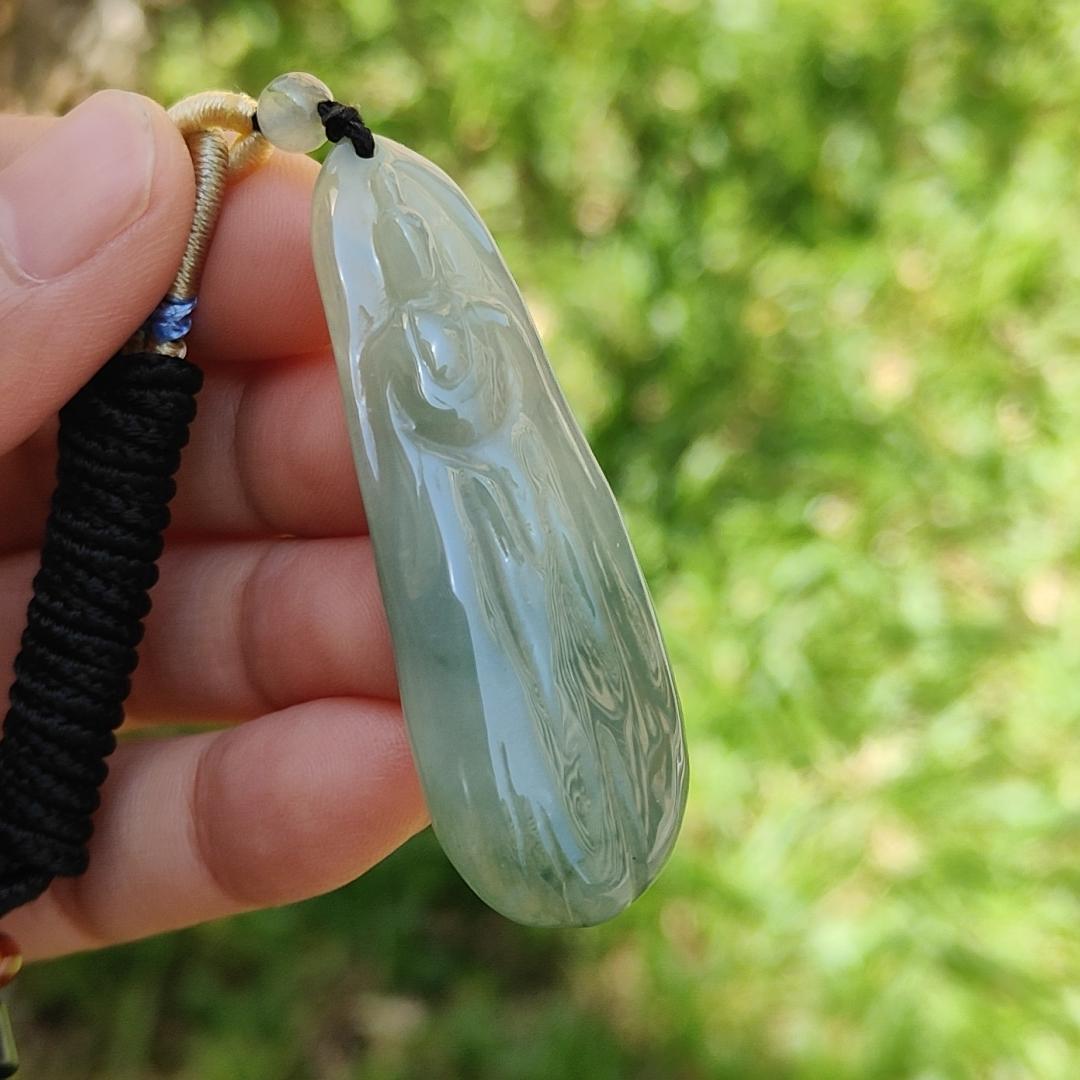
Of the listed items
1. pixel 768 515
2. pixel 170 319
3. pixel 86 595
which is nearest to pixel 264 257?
pixel 170 319

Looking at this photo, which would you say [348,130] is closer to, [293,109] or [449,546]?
[293,109]

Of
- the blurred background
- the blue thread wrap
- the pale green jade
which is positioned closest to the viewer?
the pale green jade

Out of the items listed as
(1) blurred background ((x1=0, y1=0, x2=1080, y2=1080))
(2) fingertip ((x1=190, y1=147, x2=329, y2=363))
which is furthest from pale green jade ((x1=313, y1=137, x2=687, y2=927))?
(1) blurred background ((x1=0, y1=0, x2=1080, y2=1080))

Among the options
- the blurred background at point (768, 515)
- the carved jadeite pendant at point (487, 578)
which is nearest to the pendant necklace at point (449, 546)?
the carved jadeite pendant at point (487, 578)

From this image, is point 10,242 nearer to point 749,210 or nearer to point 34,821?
point 34,821

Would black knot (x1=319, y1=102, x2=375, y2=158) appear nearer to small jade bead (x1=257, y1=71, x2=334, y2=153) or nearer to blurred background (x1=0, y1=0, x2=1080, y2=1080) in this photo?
small jade bead (x1=257, y1=71, x2=334, y2=153)

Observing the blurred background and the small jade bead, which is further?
the blurred background
